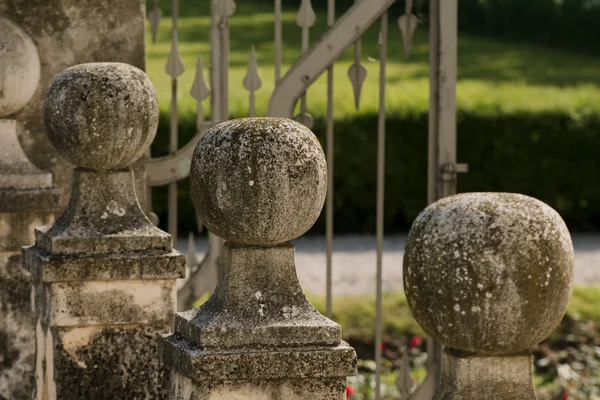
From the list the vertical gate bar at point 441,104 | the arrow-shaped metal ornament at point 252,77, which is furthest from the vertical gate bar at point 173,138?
the vertical gate bar at point 441,104

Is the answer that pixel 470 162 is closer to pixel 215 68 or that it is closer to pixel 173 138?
pixel 215 68

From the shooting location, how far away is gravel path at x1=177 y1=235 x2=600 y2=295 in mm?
10336

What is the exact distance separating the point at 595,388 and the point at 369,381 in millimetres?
1259

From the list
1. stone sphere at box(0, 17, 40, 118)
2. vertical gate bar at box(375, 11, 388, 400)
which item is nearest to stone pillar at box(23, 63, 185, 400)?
stone sphere at box(0, 17, 40, 118)

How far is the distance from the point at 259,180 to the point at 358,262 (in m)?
9.08

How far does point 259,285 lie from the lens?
8.66ft

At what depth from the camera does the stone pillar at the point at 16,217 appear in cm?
407

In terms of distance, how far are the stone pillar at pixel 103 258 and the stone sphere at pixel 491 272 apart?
1299 millimetres

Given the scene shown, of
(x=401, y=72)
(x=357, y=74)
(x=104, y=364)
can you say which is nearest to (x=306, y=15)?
(x=357, y=74)

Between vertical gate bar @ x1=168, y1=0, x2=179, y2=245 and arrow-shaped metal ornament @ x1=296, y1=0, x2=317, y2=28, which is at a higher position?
arrow-shaped metal ornament @ x1=296, y1=0, x2=317, y2=28

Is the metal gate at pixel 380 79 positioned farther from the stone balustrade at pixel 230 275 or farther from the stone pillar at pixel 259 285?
the stone pillar at pixel 259 285

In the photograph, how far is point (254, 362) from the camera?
255cm

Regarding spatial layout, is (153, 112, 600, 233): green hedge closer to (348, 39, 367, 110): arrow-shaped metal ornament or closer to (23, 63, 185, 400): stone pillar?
(348, 39, 367, 110): arrow-shaped metal ornament

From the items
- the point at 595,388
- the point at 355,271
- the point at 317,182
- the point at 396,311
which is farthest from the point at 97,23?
the point at 355,271
